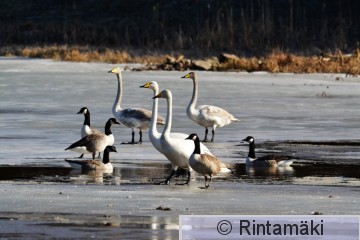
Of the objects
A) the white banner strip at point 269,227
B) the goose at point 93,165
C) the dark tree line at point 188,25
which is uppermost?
→ the dark tree line at point 188,25

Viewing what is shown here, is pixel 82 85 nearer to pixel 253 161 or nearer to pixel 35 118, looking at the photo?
pixel 35 118

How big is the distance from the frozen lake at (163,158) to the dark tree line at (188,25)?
15795 millimetres

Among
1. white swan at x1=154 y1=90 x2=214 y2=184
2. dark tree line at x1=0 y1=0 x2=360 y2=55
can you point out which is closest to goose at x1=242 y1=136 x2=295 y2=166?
white swan at x1=154 y1=90 x2=214 y2=184

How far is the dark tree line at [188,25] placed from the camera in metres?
48.2

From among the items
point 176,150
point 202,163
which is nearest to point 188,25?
point 176,150

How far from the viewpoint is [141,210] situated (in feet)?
33.7

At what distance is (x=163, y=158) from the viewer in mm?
15148

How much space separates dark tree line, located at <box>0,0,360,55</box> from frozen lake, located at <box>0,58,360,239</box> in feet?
51.8

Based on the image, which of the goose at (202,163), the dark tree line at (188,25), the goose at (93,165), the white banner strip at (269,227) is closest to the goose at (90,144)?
the goose at (93,165)

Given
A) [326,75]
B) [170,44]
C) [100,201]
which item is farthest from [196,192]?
[170,44]

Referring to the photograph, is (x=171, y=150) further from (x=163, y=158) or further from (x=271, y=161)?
(x=163, y=158)

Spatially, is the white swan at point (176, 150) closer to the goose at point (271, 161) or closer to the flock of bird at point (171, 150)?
the flock of bird at point (171, 150)

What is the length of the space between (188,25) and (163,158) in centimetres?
4844

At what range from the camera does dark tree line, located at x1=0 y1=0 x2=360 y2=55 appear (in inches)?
1898
